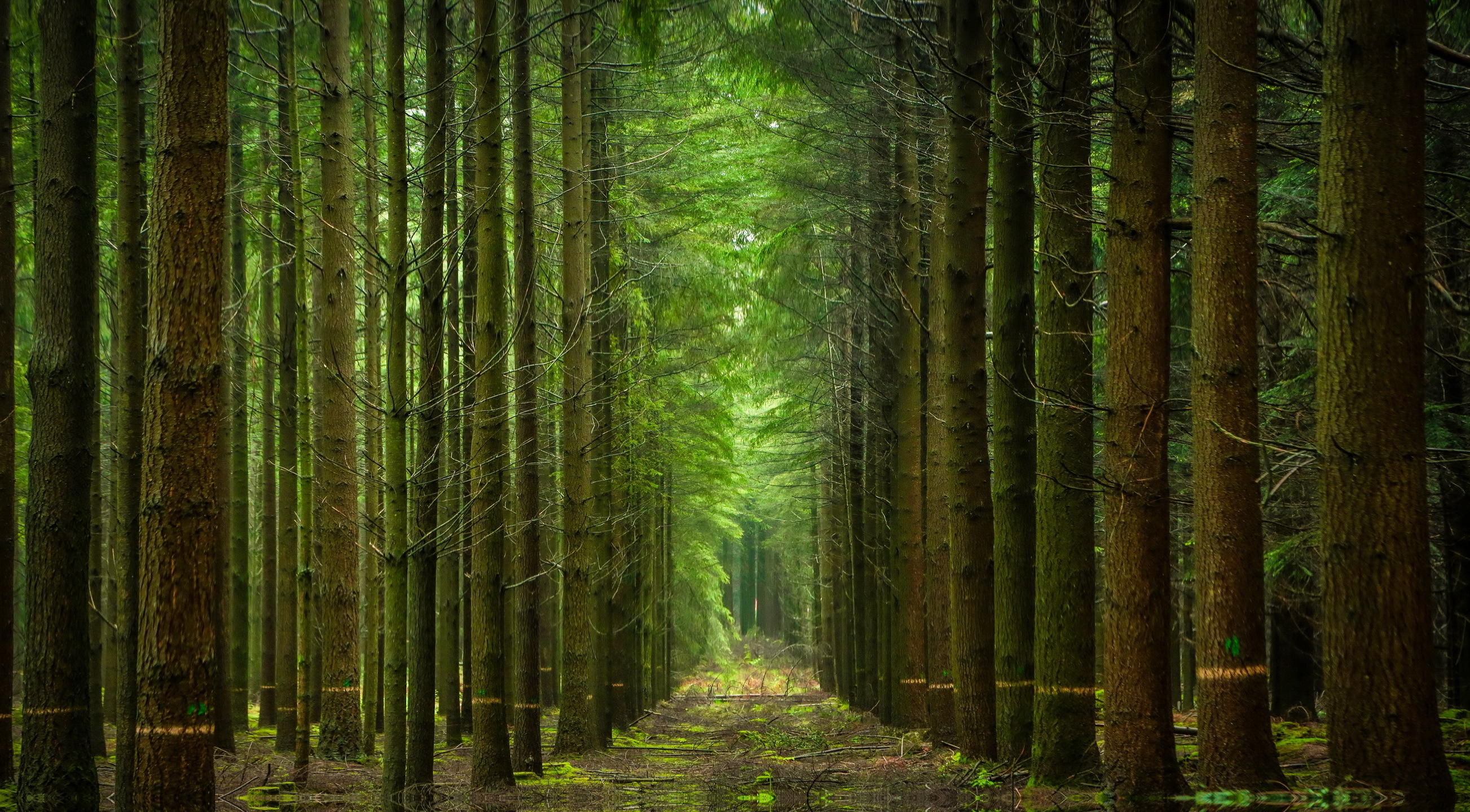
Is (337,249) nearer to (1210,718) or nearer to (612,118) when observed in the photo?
(612,118)

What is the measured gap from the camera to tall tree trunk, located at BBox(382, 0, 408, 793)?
7.36 meters

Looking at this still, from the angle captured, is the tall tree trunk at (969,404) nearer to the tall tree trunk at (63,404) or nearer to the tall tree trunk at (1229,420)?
the tall tree trunk at (1229,420)

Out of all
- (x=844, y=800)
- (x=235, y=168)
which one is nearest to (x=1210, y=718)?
(x=844, y=800)

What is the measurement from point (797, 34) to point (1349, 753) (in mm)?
10346

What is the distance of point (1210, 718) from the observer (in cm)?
639

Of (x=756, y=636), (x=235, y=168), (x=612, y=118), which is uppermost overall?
(x=612, y=118)

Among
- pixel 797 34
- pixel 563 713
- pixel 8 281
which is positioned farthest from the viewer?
pixel 563 713

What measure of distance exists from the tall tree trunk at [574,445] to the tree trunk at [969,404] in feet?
16.6

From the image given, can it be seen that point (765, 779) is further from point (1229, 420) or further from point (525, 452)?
point (1229, 420)

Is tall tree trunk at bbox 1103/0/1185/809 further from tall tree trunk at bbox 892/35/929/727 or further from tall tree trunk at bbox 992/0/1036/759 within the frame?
tall tree trunk at bbox 892/35/929/727

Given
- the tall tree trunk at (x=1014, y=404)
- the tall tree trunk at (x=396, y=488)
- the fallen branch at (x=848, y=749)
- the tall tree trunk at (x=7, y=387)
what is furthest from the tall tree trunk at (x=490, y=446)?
the tall tree trunk at (x=1014, y=404)

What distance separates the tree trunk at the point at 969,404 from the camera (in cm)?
1082

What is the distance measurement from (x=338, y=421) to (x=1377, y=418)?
31.2 feet

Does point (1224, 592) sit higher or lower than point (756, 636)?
higher
